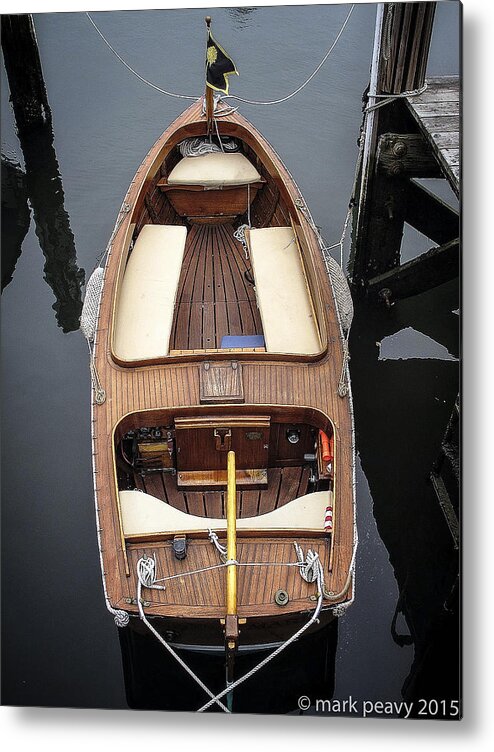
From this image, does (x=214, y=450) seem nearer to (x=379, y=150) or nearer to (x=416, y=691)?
(x=416, y=691)

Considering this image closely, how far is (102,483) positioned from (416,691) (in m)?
1.67

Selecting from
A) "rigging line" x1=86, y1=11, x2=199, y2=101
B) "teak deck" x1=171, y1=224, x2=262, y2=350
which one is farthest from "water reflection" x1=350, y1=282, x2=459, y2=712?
"rigging line" x1=86, y1=11, x2=199, y2=101

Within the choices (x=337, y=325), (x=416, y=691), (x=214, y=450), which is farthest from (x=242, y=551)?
(x=337, y=325)

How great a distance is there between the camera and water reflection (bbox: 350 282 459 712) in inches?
143

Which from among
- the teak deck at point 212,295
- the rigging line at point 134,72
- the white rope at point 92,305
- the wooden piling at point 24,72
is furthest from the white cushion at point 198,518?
the rigging line at point 134,72

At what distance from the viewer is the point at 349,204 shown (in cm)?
503

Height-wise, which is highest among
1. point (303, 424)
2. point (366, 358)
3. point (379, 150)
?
point (379, 150)

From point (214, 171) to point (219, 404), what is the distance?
195 cm

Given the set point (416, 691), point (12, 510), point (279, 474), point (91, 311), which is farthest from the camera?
point (91, 311)

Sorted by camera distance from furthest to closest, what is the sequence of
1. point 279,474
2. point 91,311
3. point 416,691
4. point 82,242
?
point 82,242, point 91,311, point 279,474, point 416,691

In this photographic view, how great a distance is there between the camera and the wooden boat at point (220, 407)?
3.53 meters

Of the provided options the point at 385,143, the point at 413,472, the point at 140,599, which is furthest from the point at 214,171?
the point at 140,599

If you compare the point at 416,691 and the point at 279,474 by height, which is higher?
the point at 279,474

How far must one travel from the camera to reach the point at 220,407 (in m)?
3.92
